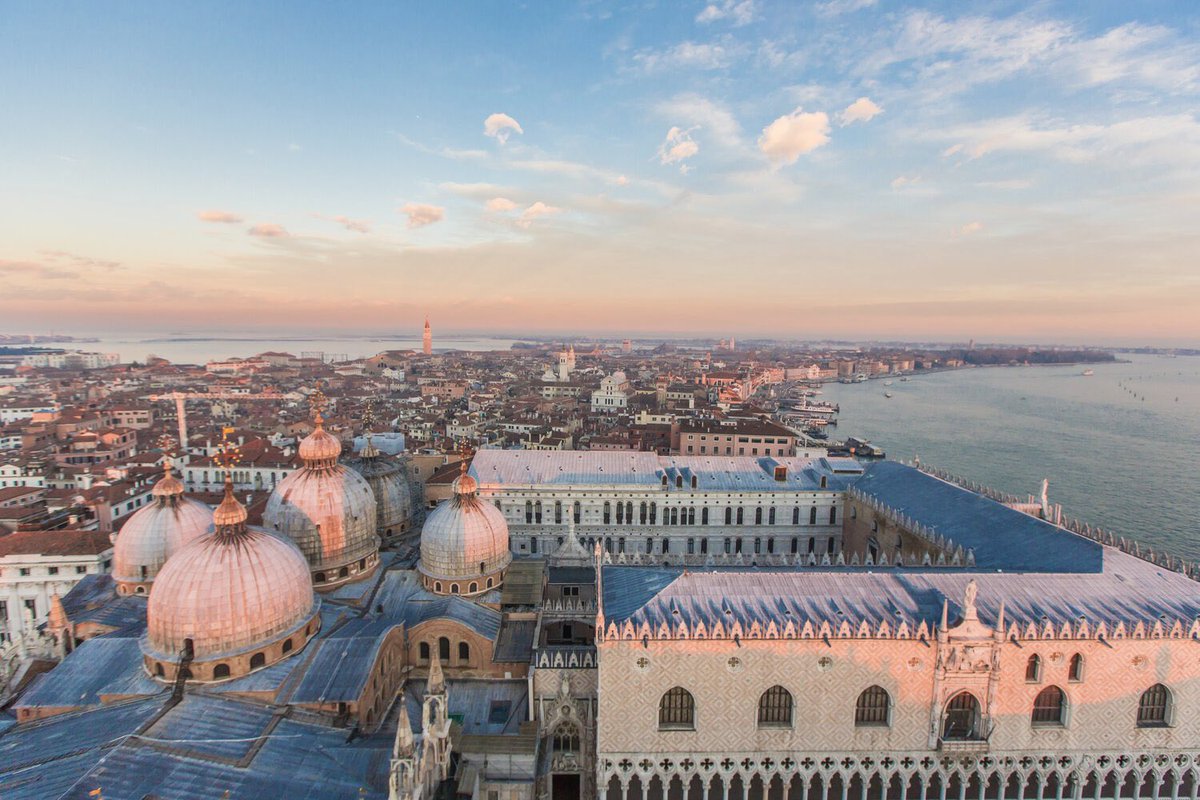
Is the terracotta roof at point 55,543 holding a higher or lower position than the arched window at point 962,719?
higher

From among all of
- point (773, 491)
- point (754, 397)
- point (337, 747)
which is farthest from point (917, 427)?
point (337, 747)

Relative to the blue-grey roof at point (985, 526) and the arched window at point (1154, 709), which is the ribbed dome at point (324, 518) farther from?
the arched window at point (1154, 709)

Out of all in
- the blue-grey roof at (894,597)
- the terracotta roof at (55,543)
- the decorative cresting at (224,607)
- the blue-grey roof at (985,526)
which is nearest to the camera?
the decorative cresting at (224,607)

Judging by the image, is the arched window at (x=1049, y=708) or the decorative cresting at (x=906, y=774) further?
the arched window at (x=1049, y=708)

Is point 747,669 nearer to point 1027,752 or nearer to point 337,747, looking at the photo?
point 1027,752

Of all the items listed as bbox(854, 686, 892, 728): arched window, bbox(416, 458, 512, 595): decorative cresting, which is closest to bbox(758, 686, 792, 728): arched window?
bbox(854, 686, 892, 728): arched window

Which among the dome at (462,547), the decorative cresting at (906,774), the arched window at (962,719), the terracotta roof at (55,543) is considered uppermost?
the dome at (462,547)

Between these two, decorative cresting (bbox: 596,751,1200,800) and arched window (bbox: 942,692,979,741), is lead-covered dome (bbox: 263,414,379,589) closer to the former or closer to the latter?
decorative cresting (bbox: 596,751,1200,800)

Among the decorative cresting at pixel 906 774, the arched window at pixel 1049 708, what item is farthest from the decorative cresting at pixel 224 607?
the arched window at pixel 1049 708
